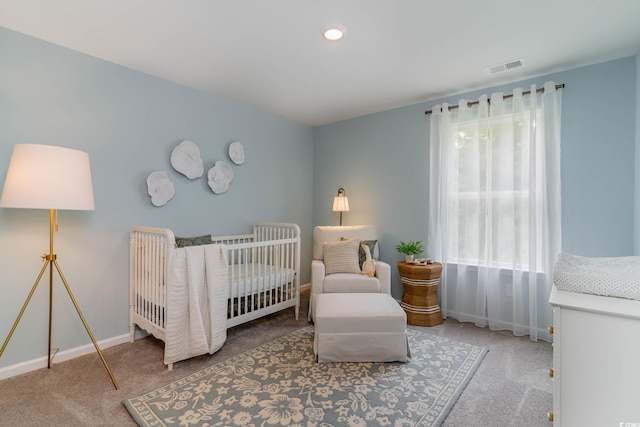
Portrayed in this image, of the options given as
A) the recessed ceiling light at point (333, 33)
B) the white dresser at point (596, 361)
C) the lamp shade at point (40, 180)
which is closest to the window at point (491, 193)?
the recessed ceiling light at point (333, 33)

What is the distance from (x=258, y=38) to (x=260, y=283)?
1.96 m

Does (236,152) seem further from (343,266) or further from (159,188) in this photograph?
(343,266)

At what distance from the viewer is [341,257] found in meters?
3.03

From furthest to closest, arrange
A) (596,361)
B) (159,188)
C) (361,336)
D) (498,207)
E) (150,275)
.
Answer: (498,207)
(159,188)
(150,275)
(361,336)
(596,361)

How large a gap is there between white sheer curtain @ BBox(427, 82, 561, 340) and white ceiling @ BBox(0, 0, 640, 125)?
1.22ft

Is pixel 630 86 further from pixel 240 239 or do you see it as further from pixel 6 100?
pixel 6 100

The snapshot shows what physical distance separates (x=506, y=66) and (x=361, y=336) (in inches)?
97.6

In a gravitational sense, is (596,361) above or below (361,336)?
above

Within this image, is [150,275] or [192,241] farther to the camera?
[192,241]

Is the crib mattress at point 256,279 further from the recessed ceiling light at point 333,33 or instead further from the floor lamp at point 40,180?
the recessed ceiling light at point 333,33

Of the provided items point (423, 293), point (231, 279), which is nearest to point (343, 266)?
point (423, 293)

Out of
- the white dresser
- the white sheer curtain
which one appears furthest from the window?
the white dresser

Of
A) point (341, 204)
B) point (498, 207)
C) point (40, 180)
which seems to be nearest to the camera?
point (40, 180)

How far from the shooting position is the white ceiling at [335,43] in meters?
1.76
